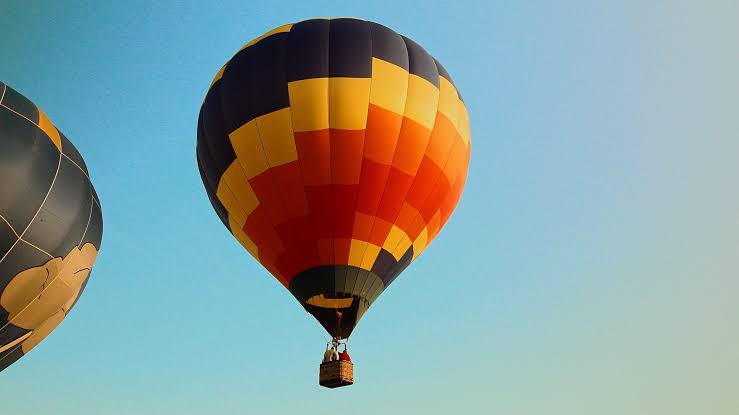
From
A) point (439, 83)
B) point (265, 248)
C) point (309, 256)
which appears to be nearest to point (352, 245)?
point (309, 256)

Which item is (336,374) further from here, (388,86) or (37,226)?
(37,226)

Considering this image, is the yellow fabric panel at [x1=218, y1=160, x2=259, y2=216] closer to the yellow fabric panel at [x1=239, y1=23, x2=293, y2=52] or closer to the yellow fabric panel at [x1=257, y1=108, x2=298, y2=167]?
the yellow fabric panel at [x1=257, y1=108, x2=298, y2=167]

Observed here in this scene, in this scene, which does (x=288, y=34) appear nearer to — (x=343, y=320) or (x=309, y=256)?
(x=309, y=256)

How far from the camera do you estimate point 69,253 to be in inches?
408

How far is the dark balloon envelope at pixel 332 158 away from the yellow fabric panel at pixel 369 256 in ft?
0.06

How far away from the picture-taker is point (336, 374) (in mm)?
9719

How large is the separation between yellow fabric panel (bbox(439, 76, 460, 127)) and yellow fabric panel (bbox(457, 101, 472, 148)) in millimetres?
150

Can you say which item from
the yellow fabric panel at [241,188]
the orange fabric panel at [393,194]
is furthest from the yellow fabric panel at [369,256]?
the yellow fabric panel at [241,188]

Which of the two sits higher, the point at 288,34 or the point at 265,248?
the point at 288,34

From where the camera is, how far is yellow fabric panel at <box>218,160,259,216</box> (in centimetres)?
1048

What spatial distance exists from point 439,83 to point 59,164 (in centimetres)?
623

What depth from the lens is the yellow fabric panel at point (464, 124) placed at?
11.4m

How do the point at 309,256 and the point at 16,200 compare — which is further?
the point at 309,256

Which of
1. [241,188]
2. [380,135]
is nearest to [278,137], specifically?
[241,188]
